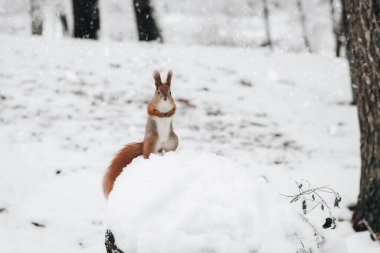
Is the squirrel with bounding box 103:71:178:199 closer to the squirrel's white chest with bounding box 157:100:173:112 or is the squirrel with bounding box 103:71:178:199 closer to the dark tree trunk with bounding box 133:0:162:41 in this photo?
the squirrel's white chest with bounding box 157:100:173:112

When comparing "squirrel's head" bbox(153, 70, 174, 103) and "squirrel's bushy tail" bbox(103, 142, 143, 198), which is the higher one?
"squirrel's head" bbox(153, 70, 174, 103)

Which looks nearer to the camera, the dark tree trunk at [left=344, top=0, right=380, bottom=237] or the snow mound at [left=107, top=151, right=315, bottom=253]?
the snow mound at [left=107, top=151, right=315, bottom=253]

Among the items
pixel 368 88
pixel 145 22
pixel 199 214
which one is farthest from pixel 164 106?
pixel 145 22

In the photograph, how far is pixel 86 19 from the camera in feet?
30.8

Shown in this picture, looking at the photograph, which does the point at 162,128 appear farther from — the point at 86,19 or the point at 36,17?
the point at 36,17

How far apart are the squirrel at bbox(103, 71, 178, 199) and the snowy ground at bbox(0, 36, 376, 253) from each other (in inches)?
39.5

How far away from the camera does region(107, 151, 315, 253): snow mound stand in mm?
1889

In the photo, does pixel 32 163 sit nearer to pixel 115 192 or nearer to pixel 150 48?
pixel 115 192

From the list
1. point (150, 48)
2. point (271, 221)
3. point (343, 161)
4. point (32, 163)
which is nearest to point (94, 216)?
point (32, 163)

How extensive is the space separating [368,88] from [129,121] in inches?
133

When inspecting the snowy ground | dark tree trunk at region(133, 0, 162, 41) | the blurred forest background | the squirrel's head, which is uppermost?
the blurred forest background

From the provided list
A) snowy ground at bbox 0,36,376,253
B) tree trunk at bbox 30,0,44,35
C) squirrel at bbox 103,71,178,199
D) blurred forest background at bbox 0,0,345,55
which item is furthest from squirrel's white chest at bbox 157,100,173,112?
blurred forest background at bbox 0,0,345,55

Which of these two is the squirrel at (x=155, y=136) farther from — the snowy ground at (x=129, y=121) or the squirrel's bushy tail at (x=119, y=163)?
the snowy ground at (x=129, y=121)

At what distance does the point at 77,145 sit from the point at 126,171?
2.88m
